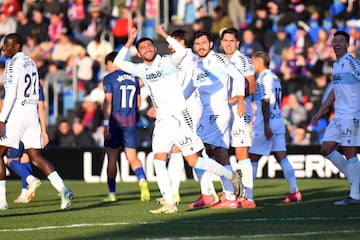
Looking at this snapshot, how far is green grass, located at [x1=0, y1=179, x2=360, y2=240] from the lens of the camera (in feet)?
38.3

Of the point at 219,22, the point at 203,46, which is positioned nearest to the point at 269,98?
the point at 203,46

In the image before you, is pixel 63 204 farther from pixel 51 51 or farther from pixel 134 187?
pixel 51 51

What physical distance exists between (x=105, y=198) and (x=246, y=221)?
17.4 ft

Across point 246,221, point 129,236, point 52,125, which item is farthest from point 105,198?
point 52,125

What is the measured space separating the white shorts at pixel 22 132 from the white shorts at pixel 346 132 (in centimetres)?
422

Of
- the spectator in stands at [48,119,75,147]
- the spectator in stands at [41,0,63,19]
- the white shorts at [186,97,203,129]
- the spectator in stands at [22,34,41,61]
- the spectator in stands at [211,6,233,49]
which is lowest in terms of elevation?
the spectator in stands at [48,119,75,147]

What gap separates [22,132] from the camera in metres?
15.5

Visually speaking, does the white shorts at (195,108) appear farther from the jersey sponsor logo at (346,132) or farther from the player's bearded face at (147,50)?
the jersey sponsor logo at (346,132)

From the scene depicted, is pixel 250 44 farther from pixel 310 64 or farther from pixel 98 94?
pixel 98 94

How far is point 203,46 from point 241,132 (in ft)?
4.28

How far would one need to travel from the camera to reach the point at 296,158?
24.2m

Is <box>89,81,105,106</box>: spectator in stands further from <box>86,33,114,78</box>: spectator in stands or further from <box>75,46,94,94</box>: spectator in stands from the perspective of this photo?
<box>86,33,114,78</box>: spectator in stands

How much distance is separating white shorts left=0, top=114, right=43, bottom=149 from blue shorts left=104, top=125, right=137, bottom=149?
9.39 feet

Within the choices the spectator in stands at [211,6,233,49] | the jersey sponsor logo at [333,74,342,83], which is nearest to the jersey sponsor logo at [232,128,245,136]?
the jersey sponsor logo at [333,74,342,83]
